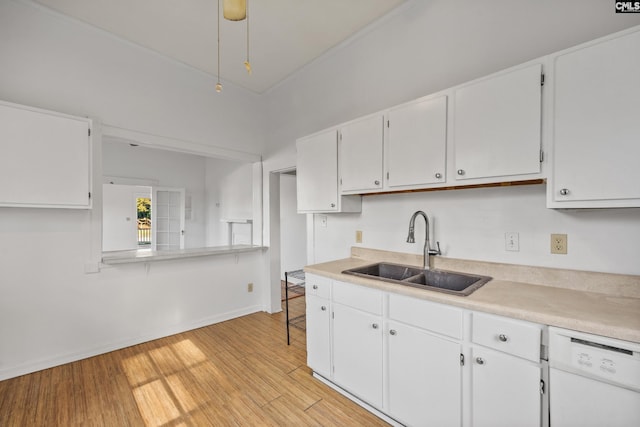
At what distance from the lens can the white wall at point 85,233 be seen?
2.30 metres

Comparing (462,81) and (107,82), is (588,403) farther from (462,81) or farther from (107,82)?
(107,82)

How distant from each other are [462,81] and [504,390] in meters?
1.97

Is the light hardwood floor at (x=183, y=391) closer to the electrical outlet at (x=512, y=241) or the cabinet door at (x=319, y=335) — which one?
the cabinet door at (x=319, y=335)

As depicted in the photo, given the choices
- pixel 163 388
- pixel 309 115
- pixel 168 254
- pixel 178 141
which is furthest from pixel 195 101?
pixel 163 388

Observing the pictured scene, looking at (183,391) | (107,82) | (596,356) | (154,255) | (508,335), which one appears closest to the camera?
(596,356)

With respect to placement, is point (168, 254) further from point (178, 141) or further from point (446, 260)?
point (446, 260)

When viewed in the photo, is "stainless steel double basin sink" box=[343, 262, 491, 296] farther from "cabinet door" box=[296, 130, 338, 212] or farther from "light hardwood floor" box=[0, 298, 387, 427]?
"light hardwood floor" box=[0, 298, 387, 427]

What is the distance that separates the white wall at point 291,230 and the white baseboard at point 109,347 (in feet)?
7.55

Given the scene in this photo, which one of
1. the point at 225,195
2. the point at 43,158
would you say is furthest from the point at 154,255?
the point at 225,195

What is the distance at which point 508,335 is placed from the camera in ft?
4.20

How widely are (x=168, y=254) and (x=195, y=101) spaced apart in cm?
187

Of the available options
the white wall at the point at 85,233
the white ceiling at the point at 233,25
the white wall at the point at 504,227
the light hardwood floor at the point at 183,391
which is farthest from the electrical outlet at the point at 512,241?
the white wall at the point at 85,233

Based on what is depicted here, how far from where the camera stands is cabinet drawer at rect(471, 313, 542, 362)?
47.9 inches

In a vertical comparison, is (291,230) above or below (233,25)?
below
